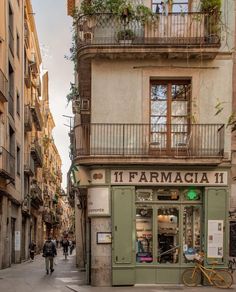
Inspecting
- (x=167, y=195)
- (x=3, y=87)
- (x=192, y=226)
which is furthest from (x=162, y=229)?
(x=3, y=87)

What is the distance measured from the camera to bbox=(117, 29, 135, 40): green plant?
18.5m

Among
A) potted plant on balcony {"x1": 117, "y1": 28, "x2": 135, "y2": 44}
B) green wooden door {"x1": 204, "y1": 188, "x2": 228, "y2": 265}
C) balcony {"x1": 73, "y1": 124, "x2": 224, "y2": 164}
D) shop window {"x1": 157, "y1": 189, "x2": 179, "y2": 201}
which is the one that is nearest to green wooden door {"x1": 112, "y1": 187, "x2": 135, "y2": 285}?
shop window {"x1": 157, "y1": 189, "x2": 179, "y2": 201}

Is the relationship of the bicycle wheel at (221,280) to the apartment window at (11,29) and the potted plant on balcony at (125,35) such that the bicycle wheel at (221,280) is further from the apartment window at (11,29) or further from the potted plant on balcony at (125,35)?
the apartment window at (11,29)

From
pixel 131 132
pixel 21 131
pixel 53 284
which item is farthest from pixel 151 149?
pixel 21 131

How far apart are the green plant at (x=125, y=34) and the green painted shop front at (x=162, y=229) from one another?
443 cm

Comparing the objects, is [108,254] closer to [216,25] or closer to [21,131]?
[216,25]

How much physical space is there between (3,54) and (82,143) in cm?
1265

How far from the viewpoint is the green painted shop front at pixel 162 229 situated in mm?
18047

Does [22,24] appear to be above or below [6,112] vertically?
above

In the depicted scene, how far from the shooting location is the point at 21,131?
38.7 metres

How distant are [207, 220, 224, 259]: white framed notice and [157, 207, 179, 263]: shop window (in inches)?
38.5

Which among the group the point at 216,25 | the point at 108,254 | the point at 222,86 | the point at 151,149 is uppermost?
the point at 216,25

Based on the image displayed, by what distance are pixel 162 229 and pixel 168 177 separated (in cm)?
160

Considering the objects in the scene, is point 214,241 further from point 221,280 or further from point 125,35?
point 125,35
